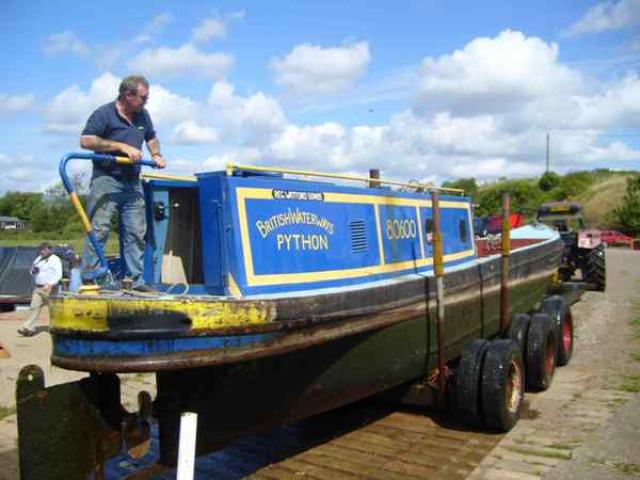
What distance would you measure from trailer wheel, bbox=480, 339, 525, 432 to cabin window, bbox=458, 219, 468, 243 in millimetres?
1986

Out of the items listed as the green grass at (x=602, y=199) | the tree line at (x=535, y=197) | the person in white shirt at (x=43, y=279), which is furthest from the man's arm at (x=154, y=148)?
the green grass at (x=602, y=199)

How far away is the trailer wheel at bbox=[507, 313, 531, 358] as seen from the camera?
24.5 feet

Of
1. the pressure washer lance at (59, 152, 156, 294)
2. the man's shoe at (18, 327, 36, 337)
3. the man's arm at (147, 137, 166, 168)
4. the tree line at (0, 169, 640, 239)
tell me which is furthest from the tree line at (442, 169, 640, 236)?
the pressure washer lance at (59, 152, 156, 294)

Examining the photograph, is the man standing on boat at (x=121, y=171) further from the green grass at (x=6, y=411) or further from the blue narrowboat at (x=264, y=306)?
the green grass at (x=6, y=411)

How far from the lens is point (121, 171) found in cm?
484

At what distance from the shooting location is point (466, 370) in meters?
6.18

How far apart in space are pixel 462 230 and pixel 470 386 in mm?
2629

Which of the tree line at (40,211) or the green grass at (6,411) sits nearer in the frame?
the green grass at (6,411)

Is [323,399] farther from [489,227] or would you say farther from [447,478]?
[489,227]

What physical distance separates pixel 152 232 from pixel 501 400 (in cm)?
331

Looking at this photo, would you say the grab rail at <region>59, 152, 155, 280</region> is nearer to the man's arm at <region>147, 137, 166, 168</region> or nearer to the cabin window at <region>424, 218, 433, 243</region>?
the man's arm at <region>147, 137, 166, 168</region>

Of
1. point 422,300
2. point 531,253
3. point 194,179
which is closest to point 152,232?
point 194,179

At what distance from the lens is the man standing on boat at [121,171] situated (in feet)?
15.7

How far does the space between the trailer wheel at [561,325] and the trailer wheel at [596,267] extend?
6534 millimetres
